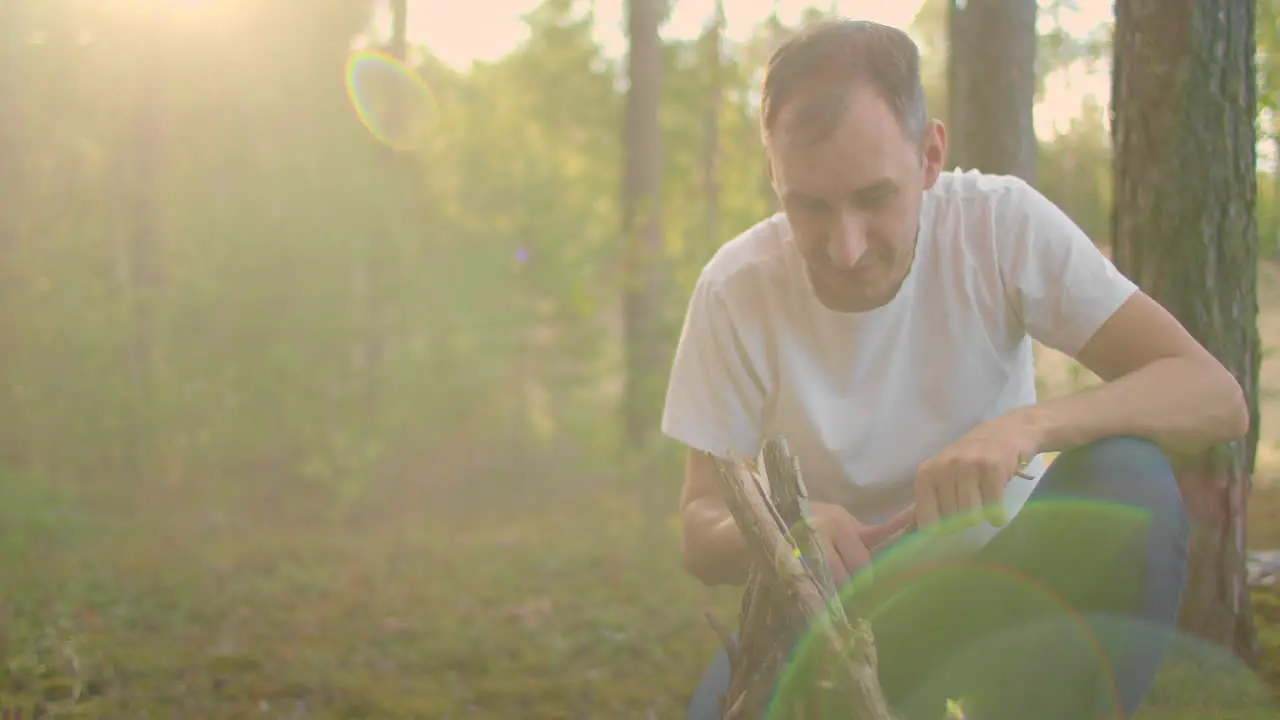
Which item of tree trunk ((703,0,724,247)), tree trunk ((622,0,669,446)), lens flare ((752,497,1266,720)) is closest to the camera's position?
lens flare ((752,497,1266,720))

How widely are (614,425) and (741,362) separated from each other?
12615 millimetres

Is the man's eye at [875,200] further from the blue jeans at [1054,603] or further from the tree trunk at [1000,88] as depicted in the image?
the tree trunk at [1000,88]

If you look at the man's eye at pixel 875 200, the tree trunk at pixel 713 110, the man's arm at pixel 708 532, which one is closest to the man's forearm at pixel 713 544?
the man's arm at pixel 708 532

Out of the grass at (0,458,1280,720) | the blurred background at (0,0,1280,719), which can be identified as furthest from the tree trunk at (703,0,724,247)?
the grass at (0,458,1280,720)

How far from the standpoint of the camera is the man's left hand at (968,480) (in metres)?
2.08

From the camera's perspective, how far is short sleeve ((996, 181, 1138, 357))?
236 centimetres

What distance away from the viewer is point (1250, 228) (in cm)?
337

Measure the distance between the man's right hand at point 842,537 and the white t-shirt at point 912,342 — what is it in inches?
8.0

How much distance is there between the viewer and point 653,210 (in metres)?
11.1

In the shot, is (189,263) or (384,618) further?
(189,263)

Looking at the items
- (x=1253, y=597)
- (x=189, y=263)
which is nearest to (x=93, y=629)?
(x=1253, y=597)

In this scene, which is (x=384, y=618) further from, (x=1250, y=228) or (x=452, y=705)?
(x=1250, y=228)

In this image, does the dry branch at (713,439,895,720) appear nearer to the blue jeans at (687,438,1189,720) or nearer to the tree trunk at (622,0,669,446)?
the blue jeans at (687,438,1189,720)

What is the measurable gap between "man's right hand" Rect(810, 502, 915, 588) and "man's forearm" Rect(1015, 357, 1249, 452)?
316 mm
